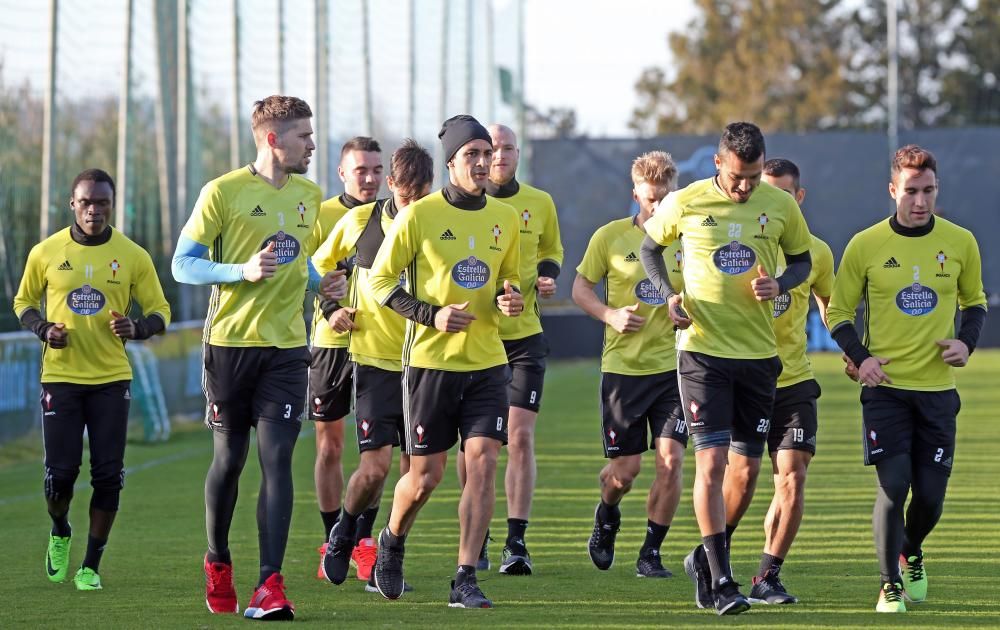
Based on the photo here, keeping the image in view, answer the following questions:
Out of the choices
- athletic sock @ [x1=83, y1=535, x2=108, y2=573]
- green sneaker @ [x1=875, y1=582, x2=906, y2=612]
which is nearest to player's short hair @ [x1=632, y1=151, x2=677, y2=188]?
green sneaker @ [x1=875, y1=582, x2=906, y2=612]

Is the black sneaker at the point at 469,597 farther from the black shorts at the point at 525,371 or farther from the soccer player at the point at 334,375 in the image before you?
the black shorts at the point at 525,371

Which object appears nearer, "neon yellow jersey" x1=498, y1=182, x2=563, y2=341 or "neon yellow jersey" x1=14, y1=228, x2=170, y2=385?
"neon yellow jersey" x1=14, y1=228, x2=170, y2=385

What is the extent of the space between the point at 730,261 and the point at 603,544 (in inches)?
90.0

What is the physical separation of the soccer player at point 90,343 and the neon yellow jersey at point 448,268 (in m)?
1.58

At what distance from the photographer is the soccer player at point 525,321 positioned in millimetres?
9859

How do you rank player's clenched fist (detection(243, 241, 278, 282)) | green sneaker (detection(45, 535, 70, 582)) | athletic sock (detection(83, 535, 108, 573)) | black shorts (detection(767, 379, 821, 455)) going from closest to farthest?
player's clenched fist (detection(243, 241, 278, 282)), black shorts (detection(767, 379, 821, 455)), athletic sock (detection(83, 535, 108, 573)), green sneaker (detection(45, 535, 70, 582))

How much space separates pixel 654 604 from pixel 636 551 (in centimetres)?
208

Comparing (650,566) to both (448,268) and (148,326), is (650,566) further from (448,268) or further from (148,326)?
(148,326)

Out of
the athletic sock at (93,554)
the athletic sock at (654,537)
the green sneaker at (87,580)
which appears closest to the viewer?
the green sneaker at (87,580)

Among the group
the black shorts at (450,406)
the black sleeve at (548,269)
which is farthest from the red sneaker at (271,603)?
the black sleeve at (548,269)

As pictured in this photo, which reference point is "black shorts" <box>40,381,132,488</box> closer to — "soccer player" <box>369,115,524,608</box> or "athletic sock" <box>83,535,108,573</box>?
"athletic sock" <box>83,535,108,573</box>

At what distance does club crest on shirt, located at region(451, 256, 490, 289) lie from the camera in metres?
8.13

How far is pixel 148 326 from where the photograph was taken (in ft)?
29.6

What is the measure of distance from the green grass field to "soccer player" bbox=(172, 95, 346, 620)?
Result: 1.91ft
